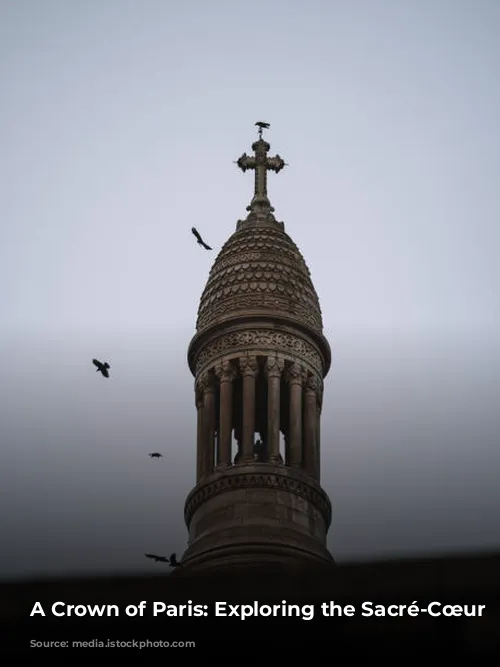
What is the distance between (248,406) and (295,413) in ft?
2.79

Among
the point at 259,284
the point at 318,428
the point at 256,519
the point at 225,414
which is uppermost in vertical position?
the point at 259,284

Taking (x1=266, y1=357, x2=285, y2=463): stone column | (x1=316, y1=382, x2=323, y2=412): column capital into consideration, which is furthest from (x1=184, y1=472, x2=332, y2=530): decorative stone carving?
(x1=316, y1=382, x2=323, y2=412): column capital

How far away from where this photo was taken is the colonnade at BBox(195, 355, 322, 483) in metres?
23.6

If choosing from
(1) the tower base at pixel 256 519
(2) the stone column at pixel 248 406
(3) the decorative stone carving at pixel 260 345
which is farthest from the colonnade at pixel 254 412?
(1) the tower base at pixel 256 519

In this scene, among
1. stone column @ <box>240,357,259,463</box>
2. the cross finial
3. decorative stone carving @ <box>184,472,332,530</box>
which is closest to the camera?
decorative stone carving @ <box>184,472,332,530</box>

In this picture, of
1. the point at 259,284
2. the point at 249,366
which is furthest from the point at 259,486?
the point at 259,284

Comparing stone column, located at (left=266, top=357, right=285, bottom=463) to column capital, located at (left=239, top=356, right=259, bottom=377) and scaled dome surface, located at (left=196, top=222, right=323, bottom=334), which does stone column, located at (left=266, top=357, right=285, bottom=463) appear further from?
scaled dome surface, located at (left=196, top=222, right=323, bottom=334)

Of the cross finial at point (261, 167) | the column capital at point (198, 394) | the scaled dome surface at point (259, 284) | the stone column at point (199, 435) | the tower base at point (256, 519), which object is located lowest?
the tower base at point (256, 519)

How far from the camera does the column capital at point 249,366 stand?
24438 millimetres

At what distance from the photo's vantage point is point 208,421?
2452 centimetres

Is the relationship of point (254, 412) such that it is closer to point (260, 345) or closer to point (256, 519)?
point (260, 345)

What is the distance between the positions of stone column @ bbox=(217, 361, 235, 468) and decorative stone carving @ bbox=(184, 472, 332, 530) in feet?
1.23

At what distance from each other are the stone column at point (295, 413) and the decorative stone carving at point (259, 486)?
1.61 feet

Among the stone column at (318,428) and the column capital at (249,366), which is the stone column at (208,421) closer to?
the column capital at (249,366)
